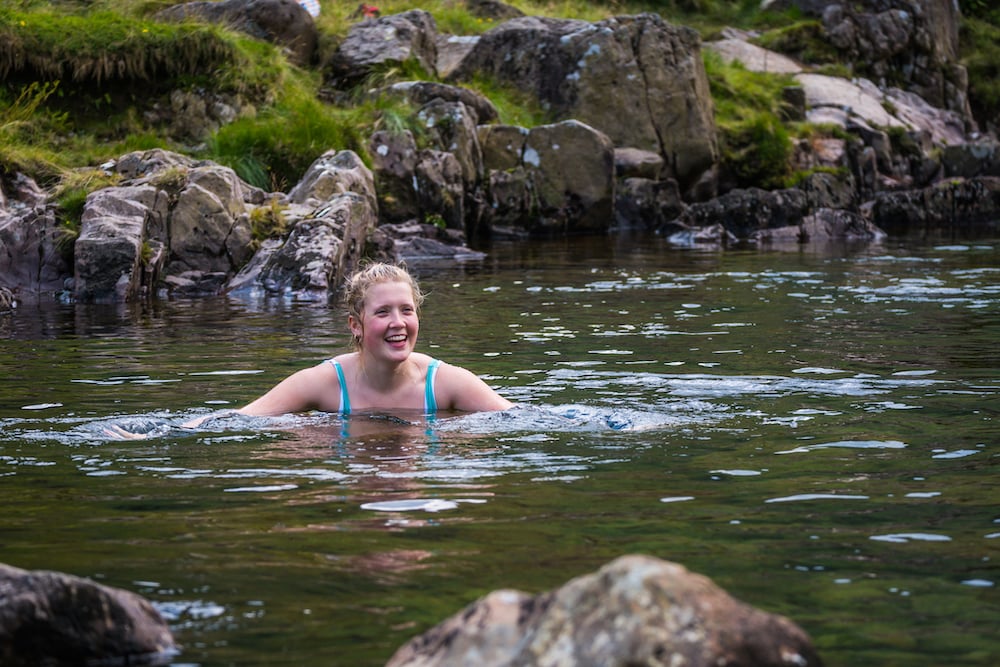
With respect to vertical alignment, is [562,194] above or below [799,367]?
above

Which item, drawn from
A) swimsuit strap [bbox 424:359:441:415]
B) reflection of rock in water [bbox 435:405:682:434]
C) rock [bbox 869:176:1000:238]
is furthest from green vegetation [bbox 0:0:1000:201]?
reflection of rock in water [bbox 435:405:682:434]

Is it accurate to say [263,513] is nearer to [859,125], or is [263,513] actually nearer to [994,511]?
[994,511]

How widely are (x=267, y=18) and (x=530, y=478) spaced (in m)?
20.0

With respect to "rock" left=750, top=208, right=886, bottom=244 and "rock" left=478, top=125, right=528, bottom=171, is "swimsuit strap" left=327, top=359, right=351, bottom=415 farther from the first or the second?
"rock" left=478, top=125, right=528, bottom=171

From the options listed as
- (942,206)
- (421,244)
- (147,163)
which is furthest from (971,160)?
(147,163)

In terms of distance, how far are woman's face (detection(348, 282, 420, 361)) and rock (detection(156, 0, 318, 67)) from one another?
54.9 feet

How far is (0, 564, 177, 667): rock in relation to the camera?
3.52 metres

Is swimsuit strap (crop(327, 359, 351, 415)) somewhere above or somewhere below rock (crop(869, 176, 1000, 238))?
below

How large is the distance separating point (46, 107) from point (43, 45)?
104 cm

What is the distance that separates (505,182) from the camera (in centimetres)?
2347

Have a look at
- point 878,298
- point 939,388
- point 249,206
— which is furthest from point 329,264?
point 939,388

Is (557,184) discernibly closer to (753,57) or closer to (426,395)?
(753,57)

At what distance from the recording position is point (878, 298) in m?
13.7

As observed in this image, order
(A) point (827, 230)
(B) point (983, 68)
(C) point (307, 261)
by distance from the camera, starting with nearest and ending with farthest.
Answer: (C) point (307, 261) → (A) point (827, 230) → (B) point (983, 68)
